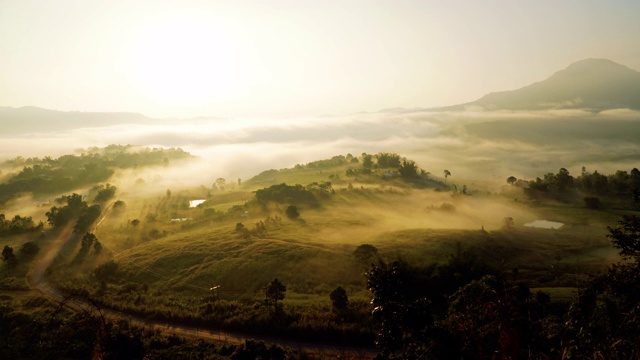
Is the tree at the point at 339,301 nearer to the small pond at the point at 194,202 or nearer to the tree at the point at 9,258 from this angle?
the tree at the point at 9,258

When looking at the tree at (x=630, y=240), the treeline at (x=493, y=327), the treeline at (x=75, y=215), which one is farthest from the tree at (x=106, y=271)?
the tree at (x=630, y=240)

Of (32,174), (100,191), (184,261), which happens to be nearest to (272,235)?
(184,261)

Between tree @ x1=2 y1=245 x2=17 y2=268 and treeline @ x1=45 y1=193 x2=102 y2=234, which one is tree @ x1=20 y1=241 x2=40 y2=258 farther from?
treeline @ x1=45 y1=193 x2=102 y2=234

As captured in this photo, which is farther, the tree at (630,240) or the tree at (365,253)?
the tree at (365,253)

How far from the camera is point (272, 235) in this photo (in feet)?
335

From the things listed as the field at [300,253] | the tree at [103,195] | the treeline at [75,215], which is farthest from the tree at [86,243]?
the tree at [103,195]

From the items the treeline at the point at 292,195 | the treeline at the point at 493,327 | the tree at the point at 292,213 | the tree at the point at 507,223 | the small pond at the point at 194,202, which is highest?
the treeline at the point at 493,327

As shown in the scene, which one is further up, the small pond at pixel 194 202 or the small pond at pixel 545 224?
the small pond at pixel 194 202

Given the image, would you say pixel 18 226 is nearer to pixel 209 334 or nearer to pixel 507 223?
pixel 209 334

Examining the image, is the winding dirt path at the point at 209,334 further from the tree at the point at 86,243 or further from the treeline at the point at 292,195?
the treeline at the point at 292,195

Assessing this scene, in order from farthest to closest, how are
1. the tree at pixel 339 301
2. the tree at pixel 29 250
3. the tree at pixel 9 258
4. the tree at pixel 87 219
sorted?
the tree at pixel 87 219, the tree at pixel 29 250, the tree at pixel 9 258, the tree at pixel 339 301

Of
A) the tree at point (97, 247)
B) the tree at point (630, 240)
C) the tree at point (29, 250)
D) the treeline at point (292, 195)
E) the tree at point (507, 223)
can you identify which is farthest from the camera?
the treeline at point (292, 195)

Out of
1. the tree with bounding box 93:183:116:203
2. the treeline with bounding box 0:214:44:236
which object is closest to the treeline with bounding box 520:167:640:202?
the tree with bounding box 93:183:116:203

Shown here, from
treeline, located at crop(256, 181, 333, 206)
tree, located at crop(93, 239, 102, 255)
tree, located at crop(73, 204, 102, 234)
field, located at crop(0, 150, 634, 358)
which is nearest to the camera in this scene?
field, located at crop(0, 150, 634, 358)
